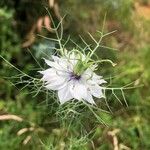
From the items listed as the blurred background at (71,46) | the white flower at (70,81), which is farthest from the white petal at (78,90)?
the blurred background at (71,46)

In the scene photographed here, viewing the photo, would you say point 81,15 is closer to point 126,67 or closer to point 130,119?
point 126,67

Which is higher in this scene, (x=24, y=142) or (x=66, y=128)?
(x=66, y=128)

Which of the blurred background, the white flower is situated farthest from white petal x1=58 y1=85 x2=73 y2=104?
the blurred background

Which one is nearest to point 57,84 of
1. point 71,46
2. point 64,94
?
point 64,94

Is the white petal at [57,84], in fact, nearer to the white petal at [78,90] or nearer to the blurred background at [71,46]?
the white petal at [78,90]

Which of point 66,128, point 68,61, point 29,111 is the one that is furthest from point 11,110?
point 68,61
